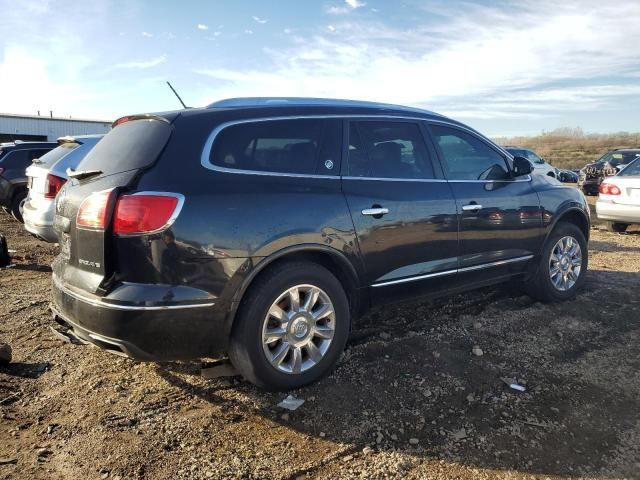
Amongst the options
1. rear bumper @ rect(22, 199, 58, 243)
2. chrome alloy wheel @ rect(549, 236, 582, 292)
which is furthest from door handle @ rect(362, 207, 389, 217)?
rear bumper @ rect(22, 199, 58, 243)

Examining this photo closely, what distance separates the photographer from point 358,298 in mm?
3693

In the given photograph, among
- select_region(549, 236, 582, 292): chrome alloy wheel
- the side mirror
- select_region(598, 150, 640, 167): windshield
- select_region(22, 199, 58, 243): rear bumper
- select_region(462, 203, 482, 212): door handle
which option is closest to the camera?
select_region(462, 203, 482, 212): door handle

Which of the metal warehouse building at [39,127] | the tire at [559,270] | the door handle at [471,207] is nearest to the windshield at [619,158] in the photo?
the tire at [559,270]

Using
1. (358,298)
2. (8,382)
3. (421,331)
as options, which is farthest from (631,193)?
(8,382)

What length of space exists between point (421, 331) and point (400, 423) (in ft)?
A: 4.76

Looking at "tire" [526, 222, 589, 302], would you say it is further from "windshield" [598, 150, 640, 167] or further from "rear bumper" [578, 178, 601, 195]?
"windshield" [598, 150, 640, 167]

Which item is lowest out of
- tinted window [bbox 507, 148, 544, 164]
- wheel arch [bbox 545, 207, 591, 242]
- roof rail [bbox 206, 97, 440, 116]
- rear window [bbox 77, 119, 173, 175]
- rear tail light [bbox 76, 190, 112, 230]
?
wheel arch [bbox 545, 207, 591, 242]

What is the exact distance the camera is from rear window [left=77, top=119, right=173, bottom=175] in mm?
3016

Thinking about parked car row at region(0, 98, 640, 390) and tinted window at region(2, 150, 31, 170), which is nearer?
parked car row at region(0, 98, 640, 390)

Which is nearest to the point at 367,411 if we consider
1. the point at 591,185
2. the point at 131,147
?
the point at 131,147

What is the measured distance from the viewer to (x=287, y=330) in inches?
128

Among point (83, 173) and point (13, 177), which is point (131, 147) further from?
point (13, 177)

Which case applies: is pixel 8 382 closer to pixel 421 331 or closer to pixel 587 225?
pixel 421 331

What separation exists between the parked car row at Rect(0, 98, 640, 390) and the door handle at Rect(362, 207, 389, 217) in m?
0.01
